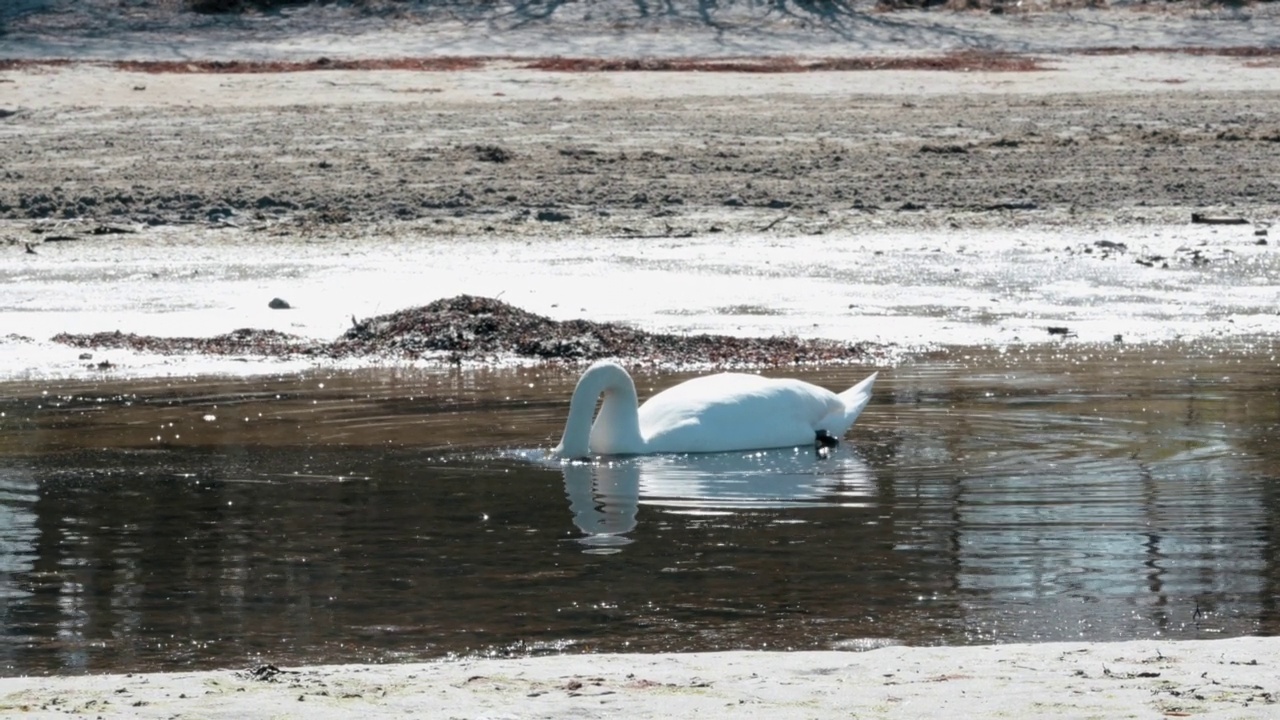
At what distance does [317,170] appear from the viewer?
18031 millimetres

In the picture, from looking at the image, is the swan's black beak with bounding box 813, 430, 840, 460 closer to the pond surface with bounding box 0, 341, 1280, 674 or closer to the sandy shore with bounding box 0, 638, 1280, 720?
the pond surface with bounding box 0, 341, 1280, 674

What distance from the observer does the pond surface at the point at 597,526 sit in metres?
5.62

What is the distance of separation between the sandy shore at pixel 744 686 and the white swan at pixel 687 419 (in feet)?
11.7

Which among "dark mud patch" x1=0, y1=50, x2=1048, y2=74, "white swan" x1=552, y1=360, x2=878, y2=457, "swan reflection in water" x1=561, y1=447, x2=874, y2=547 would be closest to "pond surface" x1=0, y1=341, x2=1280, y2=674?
"swan reflection in water" x1=561, y1=447, x2=874, y2=547

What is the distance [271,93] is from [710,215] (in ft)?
24.7

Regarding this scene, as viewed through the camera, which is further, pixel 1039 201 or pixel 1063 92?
pixel 1063 92

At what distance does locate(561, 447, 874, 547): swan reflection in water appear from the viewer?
7414 millimetres

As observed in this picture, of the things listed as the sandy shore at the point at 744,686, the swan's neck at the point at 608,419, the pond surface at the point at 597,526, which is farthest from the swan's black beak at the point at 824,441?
the sandy shore at the point at 744,686

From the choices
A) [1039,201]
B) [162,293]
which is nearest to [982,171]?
[1039,201]

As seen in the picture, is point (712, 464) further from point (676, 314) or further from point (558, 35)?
point (558, 35)

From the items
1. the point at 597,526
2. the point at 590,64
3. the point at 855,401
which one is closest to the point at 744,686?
the point at 597,526

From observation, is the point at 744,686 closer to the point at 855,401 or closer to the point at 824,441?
the point at 824,441

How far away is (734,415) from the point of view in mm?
8781

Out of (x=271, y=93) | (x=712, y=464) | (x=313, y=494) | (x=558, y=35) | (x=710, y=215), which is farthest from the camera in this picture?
(x=558, y=35)
